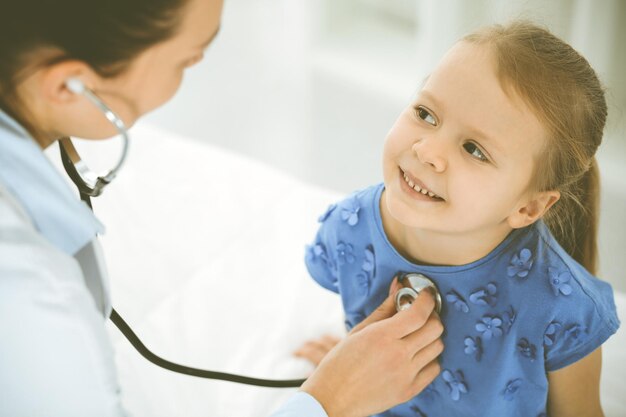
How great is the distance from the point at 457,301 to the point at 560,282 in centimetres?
15

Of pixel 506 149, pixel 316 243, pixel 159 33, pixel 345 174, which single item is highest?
pixel 159 33

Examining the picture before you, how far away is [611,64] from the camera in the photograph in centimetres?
171

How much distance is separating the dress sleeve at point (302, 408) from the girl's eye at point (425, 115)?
41 centimetres

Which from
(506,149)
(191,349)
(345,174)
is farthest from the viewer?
(345,174)

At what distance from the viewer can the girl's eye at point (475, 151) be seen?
3.09ft

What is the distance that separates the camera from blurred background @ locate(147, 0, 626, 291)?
7.43ft

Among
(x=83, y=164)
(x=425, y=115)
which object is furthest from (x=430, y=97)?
(x=83, y=164)

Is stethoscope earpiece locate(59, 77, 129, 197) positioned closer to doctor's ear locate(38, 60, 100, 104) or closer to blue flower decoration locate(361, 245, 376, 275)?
doctor's ear locate(38, 60, 100, 104)

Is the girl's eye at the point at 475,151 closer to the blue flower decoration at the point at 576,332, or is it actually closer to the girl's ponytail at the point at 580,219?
the girl's ponytail at the point at 580,219

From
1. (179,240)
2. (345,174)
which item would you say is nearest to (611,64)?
(345,174)

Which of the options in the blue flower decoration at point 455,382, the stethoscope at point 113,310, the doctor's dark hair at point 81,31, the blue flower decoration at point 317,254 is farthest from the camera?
the blue flower decoration at point 317,254

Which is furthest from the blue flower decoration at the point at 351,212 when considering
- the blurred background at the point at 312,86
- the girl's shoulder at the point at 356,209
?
the blurred background at the point at 312,86

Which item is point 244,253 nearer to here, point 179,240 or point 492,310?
point 179,240

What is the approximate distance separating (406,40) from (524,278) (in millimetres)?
1578
